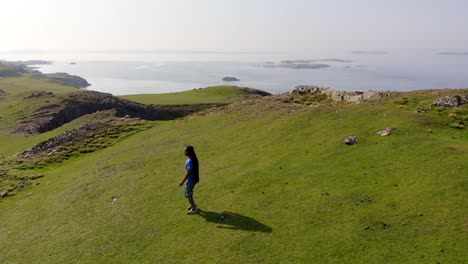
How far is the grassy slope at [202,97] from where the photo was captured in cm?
8906

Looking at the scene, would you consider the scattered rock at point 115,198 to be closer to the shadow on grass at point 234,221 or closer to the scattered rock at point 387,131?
the shadow on grass at point 234,221

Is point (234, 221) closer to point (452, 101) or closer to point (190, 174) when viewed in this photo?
point (190, 174)

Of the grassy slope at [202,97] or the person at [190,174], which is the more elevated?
the person at [190,174]

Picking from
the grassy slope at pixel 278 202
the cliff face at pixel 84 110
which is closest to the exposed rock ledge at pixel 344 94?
the grassy slope at pixel 278 202

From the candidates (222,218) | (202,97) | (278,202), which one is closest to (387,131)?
(278,202)

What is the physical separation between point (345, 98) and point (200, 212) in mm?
26931

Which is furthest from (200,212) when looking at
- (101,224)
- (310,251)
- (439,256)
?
(439,256)

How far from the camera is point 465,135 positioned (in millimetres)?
27984

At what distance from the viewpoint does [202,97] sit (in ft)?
320

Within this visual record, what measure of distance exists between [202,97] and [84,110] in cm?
2731

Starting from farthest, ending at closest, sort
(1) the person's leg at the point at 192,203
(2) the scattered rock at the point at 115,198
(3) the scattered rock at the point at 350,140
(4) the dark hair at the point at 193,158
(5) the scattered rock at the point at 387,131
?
(5) the scattered rock at the point at 387,131 → (3) the scattered rock at the point at 350,140 → (2) the scattered rock at the point at 115,198 → (1) the person's leg at the point at 192,203 → (4) the dark hair at the point at 193,158

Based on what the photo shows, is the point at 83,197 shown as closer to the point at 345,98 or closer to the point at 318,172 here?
the point at 318,172

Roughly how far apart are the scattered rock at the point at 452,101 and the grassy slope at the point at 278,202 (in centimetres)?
314

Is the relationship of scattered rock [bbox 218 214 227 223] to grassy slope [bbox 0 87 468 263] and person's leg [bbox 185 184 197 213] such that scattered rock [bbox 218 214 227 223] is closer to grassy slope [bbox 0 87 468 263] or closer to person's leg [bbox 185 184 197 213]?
grassy slope [bbox 0 87 468 263]
